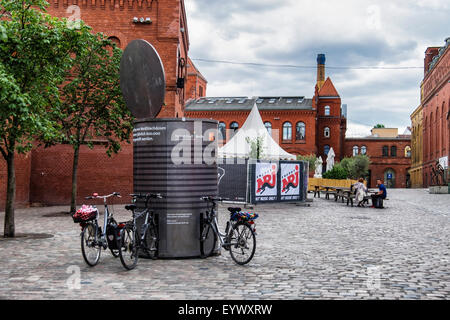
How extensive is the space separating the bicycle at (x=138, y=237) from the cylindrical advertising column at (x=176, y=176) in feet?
0.47

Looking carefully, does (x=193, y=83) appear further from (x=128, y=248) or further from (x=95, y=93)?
(x=128, y=248)

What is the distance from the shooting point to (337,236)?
468 inches

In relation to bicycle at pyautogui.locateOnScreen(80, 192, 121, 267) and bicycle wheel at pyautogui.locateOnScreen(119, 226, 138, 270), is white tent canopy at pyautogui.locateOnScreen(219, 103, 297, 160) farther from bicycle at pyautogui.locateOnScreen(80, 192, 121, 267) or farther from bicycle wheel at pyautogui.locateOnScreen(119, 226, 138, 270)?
bicycle wheel at pyautogui.locateOnScreen(119, 226, 138, 270)

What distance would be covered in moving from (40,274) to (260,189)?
14477 mm

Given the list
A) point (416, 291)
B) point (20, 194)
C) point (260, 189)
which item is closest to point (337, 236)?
point (416, 291)

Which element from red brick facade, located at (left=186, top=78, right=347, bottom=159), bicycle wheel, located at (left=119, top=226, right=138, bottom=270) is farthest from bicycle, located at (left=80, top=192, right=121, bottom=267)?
red brick facade, located at (left=186, top=78, right=347, bottom=159)

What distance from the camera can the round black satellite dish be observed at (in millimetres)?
9133

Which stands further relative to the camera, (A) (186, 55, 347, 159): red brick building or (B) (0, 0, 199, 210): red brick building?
(A) (186, 55, 347, 159): red brick building

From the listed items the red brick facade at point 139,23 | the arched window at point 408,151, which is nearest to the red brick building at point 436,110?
the arched window at point 408,151

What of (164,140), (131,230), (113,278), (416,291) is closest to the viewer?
(416,291)

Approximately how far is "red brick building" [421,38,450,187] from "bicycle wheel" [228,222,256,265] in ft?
158

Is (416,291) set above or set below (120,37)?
below

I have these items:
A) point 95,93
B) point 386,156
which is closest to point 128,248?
point 95,93

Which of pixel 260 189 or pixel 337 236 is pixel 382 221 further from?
pixel 260 189
